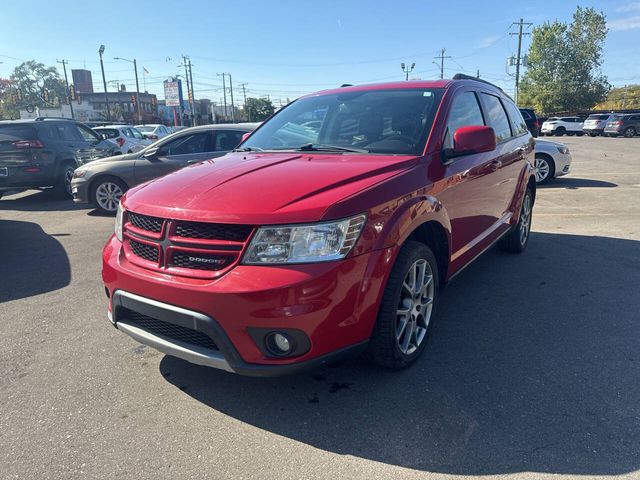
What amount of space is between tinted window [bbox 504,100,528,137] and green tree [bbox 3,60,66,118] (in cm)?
10969

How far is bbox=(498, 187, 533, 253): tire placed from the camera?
18.1 ft

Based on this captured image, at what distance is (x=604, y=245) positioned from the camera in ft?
19.7

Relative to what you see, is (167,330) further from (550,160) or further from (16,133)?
(550,160)

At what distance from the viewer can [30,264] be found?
567 cm

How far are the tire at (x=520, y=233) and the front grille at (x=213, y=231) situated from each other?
3.88 m

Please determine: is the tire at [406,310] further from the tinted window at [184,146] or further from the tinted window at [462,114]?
the tinted window at [184,146]

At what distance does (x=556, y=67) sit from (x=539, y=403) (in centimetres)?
7287

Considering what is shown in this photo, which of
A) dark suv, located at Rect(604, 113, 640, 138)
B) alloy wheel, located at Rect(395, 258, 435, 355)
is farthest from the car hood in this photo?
dark suv, located at Rect(604, 113, 640, 138)

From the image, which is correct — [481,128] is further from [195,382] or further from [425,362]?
[195,382]

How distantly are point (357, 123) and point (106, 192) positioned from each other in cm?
665

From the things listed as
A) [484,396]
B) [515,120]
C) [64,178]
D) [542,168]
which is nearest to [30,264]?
[484,396]

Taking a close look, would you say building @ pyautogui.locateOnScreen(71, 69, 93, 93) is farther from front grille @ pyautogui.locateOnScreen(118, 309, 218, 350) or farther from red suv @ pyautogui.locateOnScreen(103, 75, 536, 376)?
front grille @ pyautogui.locateOnScreen(118, 309, 218, 350)

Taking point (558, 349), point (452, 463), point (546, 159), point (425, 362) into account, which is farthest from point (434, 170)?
→ point (546, 159)

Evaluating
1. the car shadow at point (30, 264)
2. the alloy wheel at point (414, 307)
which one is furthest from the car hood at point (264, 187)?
the car shadow at point (30, 264)
